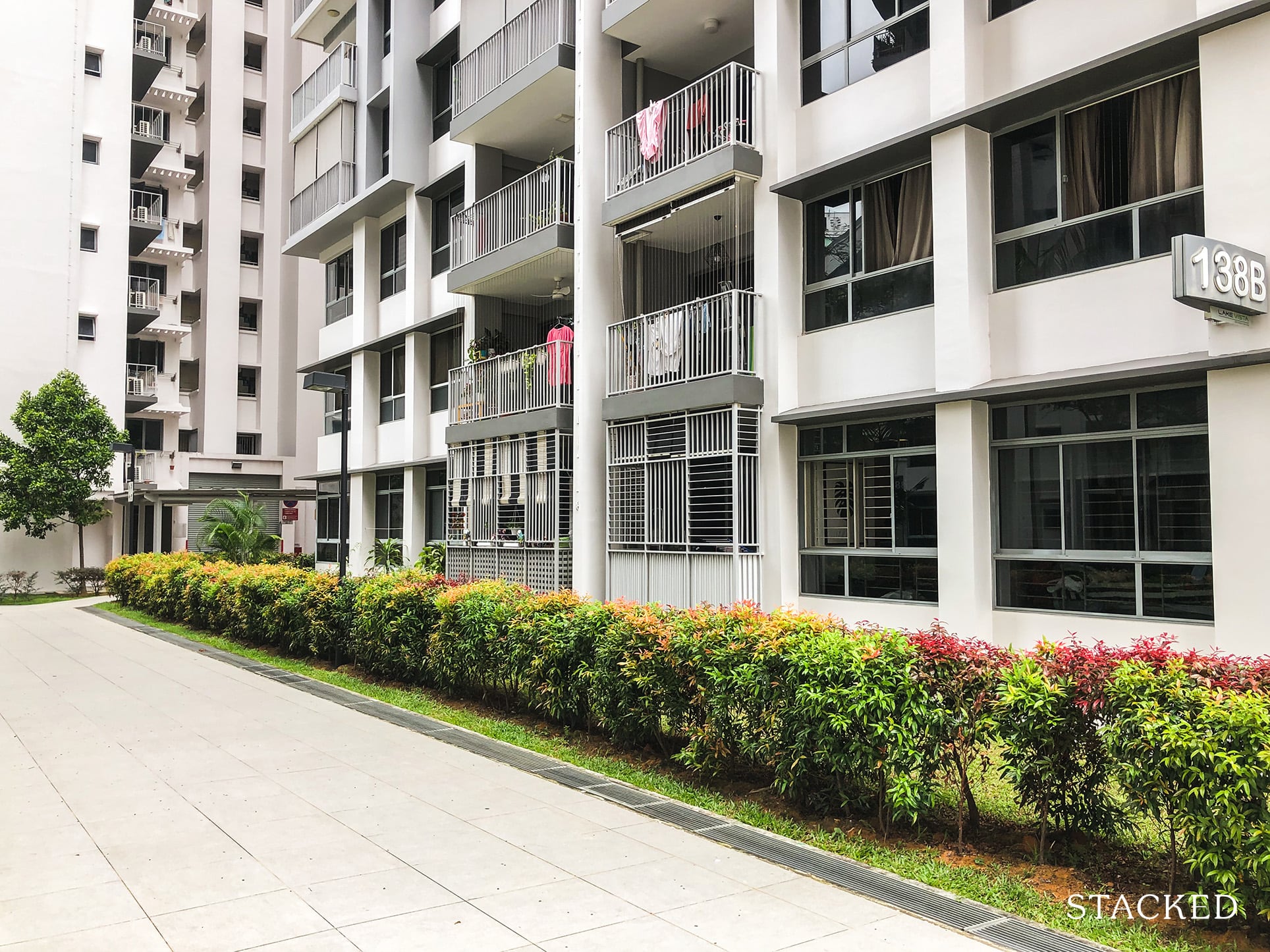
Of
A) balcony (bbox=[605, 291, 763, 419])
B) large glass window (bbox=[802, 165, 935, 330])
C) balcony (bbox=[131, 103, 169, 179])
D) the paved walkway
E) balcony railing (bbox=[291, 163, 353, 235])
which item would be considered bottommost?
the paved walkway

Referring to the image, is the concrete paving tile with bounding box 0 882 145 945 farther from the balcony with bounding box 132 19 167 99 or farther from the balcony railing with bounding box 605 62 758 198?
the balcony with bounding box 132 19 167 99

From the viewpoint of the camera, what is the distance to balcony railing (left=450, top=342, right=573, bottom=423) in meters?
17.1

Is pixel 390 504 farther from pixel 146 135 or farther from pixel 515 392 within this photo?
pixel 146 135

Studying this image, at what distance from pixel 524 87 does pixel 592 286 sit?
4.03m

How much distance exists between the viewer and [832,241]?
12.9 meters

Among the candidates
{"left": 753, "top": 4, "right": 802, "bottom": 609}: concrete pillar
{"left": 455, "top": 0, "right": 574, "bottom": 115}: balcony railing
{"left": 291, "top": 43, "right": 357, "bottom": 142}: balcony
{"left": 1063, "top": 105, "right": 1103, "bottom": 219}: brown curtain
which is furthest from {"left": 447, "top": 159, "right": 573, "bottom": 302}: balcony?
{"left": 1063, "top": 105, "right": 1103, "bottom": 219}: brown curtain

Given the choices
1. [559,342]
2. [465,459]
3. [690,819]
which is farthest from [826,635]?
[465,459]

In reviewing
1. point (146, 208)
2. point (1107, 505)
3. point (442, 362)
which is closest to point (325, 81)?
point (442, 362)

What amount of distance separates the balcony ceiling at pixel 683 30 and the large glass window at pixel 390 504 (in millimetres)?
11335

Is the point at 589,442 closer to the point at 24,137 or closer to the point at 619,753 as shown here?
the point at 619,753

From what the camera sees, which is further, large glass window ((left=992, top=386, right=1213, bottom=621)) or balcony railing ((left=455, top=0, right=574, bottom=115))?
balcony railing ((left=455, top=0, right=574, bottom=115))

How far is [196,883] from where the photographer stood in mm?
5766

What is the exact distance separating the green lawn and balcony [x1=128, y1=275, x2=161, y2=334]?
2984 centimetres

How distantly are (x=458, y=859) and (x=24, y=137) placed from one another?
3526cm
